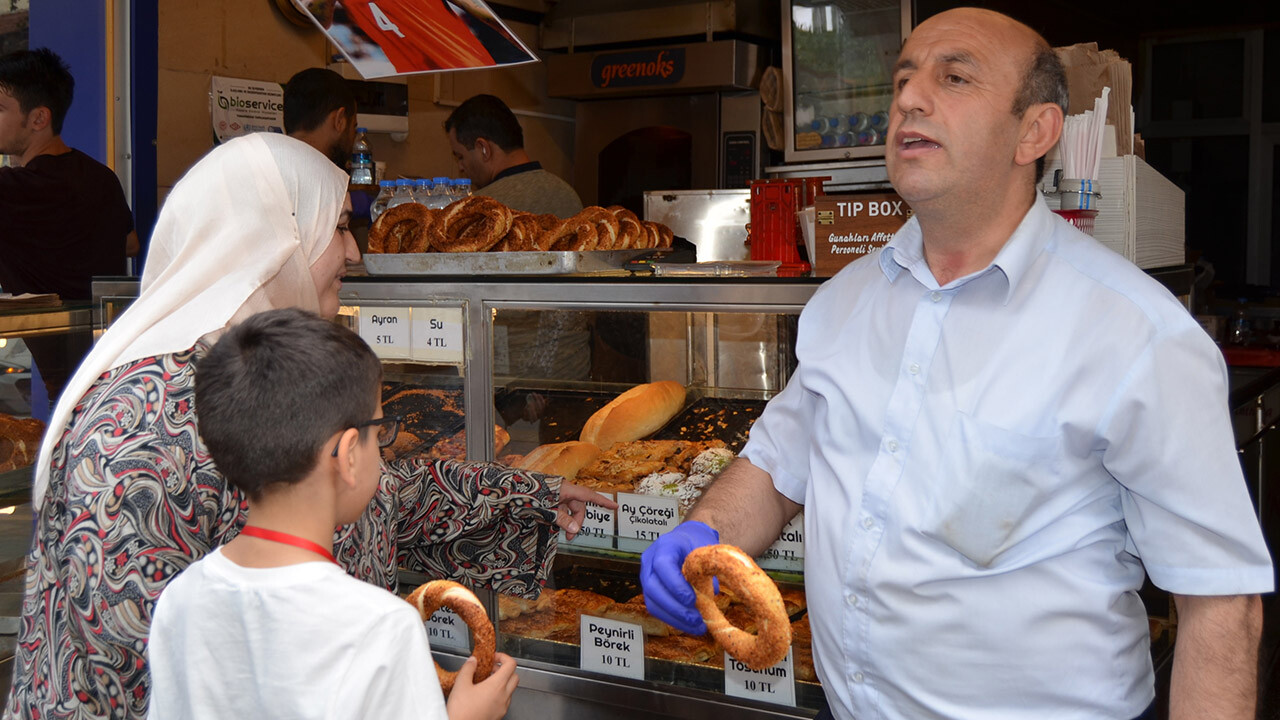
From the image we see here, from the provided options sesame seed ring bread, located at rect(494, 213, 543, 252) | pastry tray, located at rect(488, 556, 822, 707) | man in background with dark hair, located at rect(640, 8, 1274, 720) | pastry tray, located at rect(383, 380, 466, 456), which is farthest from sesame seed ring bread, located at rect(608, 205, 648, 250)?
man in background with dark hair, located at rect(640, 8, 1274, 720)

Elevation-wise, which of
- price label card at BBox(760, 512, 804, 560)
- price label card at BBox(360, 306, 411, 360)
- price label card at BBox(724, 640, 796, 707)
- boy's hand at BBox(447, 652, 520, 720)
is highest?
price label card at BBox(360, 306, 411, 360)

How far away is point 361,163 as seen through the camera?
570 cm

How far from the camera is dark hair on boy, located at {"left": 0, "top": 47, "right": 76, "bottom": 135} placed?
4.14 metres

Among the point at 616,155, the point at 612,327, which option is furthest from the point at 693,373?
the point at 616,155

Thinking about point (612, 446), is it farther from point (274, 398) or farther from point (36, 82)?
point (36, 82)

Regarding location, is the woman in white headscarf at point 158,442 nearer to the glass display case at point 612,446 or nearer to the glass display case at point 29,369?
the glass display case at point 612,446

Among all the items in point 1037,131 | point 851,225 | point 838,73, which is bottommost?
point 851,225

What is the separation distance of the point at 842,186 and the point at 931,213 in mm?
4425

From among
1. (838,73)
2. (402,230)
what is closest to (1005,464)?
(402,230)

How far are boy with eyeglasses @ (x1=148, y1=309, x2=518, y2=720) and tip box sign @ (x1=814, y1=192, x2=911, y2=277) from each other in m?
1.08

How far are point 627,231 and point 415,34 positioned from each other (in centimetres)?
106

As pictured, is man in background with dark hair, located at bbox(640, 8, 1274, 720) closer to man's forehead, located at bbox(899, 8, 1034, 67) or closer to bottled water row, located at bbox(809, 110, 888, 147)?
man's forehead, located at bbox(899, 8, 1034, 67)

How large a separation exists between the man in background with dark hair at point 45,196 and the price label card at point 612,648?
2834 mm

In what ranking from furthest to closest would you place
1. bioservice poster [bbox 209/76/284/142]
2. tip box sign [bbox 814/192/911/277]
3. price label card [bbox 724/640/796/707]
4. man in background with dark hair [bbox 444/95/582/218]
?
bioservice poster [bbox 209/76/284/142], man in background with dark hair [bbox 444/95/582/218], price label card [bbox 724/640/796/707], tip box sign [bbox 814/192/911/277]
